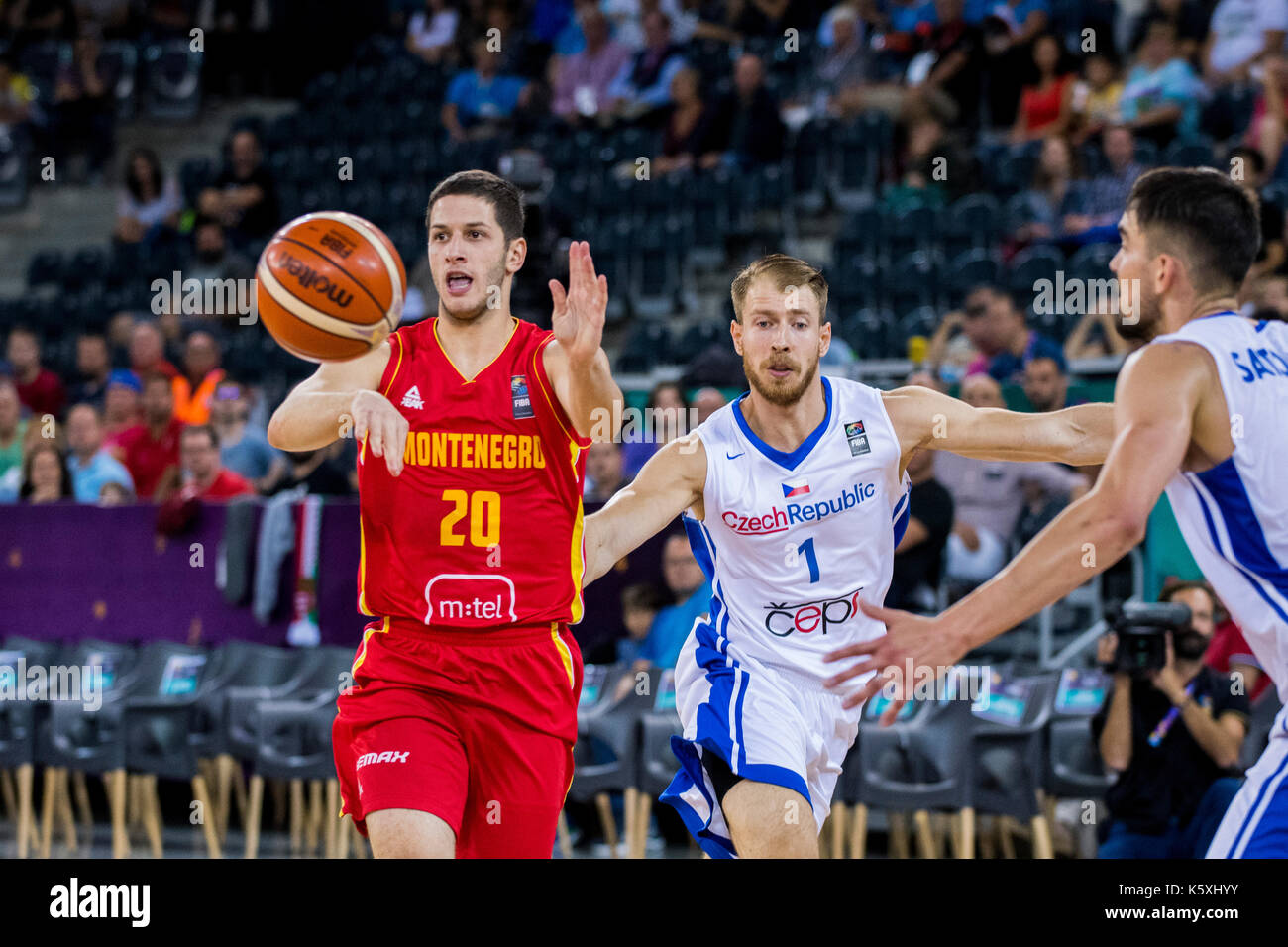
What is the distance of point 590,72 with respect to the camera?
15305mm

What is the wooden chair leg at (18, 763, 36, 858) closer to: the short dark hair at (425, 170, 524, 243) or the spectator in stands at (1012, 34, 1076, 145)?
the short dark hair at (425, 170, 524, 243)

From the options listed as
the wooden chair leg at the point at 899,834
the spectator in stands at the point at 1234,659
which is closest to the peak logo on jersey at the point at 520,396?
the spectator in stands at the point at 1234,659

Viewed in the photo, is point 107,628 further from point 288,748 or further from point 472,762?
point 472,762

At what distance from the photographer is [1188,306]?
3.64m

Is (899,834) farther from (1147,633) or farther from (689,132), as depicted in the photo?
(689,132)

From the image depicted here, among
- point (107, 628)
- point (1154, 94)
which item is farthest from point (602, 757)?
point (1154, 94)

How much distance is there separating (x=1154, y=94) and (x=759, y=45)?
4.03 meters

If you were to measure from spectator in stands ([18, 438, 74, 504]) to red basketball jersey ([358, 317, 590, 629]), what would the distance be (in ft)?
21.3

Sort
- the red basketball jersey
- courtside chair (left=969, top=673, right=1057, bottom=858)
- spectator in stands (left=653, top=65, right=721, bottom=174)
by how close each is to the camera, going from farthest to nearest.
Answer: spectator in stands (left=653, top=65, right=721, bottom=174)
courtside chair (left=969, top=673, right=1057, bottom=858)
the red basketball jersey

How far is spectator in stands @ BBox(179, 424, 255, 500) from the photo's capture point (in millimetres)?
9875

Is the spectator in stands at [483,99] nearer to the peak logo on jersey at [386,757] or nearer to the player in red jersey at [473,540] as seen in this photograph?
the player in red jersey at [473,540]

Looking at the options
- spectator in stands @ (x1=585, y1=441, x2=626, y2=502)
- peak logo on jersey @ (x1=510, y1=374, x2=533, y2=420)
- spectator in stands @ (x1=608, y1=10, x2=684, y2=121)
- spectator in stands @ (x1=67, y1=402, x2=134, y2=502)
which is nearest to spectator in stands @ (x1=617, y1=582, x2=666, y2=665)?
spectator in stands @ (x1=585, y1=441, x2=626, y2=502)

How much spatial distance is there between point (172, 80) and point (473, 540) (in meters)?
15.6

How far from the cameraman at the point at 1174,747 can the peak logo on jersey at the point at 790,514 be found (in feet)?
6.30
